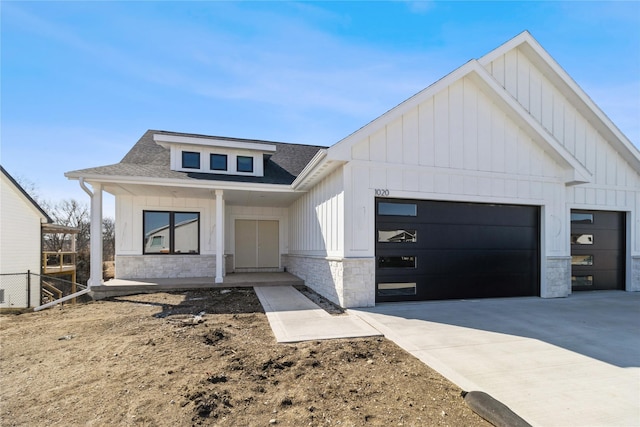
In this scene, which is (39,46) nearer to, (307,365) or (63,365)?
(63,365)

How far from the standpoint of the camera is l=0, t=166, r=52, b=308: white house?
13.0 m

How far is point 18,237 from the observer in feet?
46.0

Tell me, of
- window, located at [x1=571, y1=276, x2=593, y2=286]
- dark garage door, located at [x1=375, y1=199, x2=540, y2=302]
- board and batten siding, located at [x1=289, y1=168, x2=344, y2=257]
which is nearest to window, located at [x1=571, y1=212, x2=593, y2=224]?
window, located at [x1=571, y1=276, x2=593, y2=286]

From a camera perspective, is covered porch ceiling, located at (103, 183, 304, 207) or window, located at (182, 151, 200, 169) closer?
covered porch ceiling, located at (103, 183, 304, 207)

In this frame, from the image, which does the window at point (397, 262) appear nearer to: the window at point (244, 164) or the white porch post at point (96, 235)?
the window at point (244, 164)

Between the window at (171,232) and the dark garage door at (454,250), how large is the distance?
24.3 feet

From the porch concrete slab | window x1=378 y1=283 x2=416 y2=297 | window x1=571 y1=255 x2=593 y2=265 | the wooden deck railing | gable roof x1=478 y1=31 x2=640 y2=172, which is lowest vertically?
the wooden deck railing

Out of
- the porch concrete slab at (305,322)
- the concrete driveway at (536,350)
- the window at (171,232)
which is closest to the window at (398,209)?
the concrete driveway at (536,350)

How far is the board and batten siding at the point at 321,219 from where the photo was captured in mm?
7160

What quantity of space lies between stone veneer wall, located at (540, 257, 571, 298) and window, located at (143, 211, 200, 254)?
36.9ft

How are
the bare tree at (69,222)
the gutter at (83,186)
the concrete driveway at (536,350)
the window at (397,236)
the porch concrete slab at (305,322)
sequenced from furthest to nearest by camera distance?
the bare tree at (69,222) → the gutter at (83,186) → the window at (397,236) → the porch concrete slab at (305,322) → the concrete driveway at (536,350)

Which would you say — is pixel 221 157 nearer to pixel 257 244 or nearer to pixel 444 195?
pixel 257 244

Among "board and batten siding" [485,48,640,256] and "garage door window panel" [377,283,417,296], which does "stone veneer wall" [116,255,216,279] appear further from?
"board and batten siding" [485,48,640,256]

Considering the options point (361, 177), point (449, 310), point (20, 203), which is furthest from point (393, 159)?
point (20, 203)
